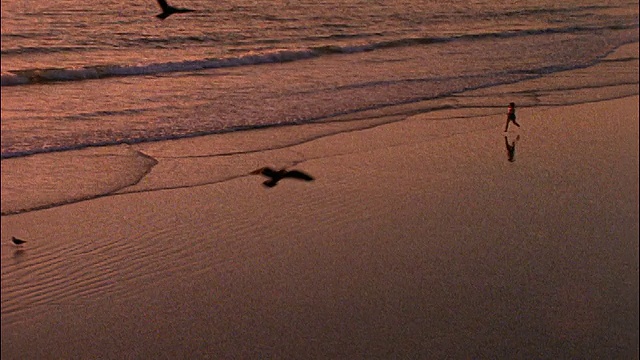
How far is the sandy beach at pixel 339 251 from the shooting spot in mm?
6254

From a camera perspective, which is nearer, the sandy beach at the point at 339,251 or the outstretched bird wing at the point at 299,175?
the sandy beach at the point at 339,251

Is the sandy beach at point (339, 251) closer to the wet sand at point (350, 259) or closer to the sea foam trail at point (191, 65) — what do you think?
the wet sand at point (350, 259)

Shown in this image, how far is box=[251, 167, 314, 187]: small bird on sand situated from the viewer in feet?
28.6

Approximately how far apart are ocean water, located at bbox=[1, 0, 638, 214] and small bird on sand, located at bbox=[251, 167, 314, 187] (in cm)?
100

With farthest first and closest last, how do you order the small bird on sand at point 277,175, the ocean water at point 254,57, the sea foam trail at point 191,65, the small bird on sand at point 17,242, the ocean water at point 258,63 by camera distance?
the sea foam trail at point 191,65 → the ocean water at point 254,57 → the ocean water at point 258,63 → the small bird on sand at point 277,175 → the small bird on sand at point 17,242

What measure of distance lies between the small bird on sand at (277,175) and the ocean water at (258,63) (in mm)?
998

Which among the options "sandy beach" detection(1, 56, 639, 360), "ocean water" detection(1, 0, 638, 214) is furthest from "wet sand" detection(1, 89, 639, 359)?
"ocean water" detection(1, 0, 638, 214)

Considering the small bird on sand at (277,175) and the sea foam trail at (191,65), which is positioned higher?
the small bird on sand at (277,175)

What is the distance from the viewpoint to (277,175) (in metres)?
8.91

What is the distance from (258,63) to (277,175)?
19.2ft

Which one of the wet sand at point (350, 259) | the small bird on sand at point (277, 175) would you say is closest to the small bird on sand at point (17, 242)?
the wet sand at point (350, 259)

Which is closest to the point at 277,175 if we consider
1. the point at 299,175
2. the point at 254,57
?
the point at 299,175

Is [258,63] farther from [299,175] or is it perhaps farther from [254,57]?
[299,175]

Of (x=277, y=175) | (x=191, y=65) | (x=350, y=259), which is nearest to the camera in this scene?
(x=350, y=259)
